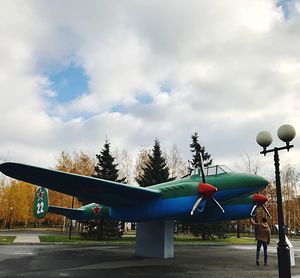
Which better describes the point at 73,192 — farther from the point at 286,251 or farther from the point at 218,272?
the point at 286,251

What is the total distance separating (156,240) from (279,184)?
8822 millimetres

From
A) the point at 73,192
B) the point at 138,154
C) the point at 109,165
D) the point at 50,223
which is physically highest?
the point at 138,154

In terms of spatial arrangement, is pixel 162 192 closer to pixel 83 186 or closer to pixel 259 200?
pixel 83 186

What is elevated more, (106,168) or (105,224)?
(106,168)

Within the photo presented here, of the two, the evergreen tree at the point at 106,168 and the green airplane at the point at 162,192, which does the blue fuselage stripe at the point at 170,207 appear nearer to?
the green airplane at the point at 162,192

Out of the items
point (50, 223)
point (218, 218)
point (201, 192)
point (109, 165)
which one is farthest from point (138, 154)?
point (201, 192)

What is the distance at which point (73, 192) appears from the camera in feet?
43.1

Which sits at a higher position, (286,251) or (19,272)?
(286,251)

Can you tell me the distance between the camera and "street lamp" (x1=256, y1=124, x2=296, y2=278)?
820 cm

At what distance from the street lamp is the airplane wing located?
5.75 m

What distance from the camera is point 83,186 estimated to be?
1235 centimetres

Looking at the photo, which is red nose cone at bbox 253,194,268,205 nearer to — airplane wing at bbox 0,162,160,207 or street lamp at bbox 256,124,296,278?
airplane wing at bbox 0,162,160,207

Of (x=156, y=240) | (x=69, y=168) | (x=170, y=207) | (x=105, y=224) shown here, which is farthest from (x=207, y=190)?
(x=69, y=168)

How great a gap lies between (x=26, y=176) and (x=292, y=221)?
204 ft
